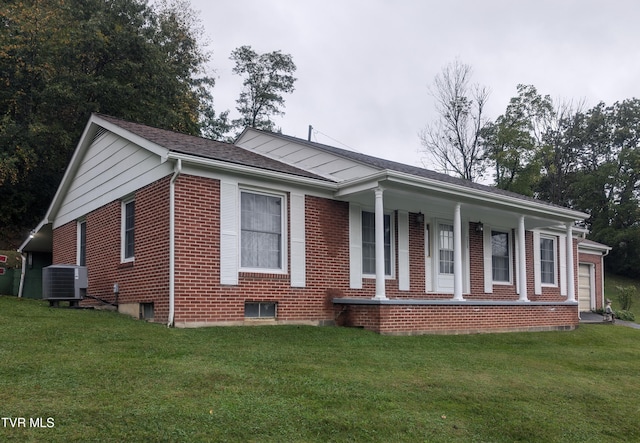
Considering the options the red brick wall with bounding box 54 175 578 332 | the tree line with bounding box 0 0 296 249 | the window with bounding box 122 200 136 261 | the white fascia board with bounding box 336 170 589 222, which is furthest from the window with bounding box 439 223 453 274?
the tree line with bounding box 0 0 296 249

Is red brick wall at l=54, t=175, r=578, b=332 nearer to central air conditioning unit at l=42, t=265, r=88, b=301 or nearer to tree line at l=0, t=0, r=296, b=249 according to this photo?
central air conditioning unit at l=42, t=265, r=88, b=301

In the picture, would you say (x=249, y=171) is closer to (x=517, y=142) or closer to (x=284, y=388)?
(x=284, y=388)

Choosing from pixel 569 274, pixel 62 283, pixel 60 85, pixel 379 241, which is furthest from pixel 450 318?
pixel 60 85

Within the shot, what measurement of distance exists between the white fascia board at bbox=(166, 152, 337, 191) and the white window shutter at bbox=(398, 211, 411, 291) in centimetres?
240

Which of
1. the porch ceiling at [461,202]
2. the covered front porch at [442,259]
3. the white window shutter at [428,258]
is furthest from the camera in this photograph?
the white window shutter at [428,258]

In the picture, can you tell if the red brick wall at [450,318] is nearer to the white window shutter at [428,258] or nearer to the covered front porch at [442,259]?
the covered front porch at [442,259]

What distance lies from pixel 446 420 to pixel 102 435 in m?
3.23

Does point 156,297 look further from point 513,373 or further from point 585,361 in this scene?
point 585,361

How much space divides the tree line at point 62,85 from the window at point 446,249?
1285 centimetres

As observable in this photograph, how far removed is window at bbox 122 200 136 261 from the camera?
1230cm

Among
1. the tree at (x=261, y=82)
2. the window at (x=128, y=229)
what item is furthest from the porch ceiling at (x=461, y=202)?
the tree at (x=261, y=82)

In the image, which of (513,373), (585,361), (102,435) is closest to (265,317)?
(513,373)

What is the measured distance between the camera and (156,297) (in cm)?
1077

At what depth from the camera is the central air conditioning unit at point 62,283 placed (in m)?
12.5
